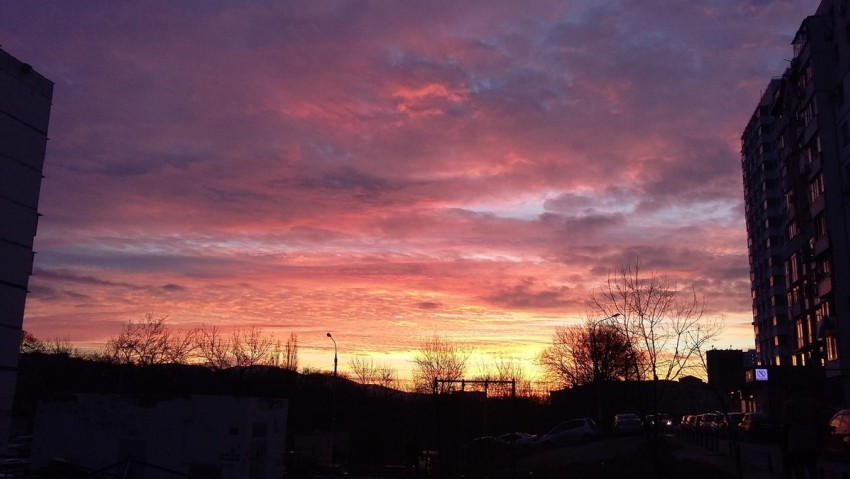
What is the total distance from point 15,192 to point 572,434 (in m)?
34.5

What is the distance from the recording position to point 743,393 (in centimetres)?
8356

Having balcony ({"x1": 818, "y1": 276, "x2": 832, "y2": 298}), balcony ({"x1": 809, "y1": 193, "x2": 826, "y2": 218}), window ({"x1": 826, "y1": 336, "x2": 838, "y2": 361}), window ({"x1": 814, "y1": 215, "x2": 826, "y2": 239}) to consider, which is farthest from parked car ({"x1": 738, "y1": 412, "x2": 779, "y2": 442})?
balcony ({"x1": 809, "y1": 193, "x2": 826, "y2": 218})

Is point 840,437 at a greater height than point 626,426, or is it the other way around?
point 840,437

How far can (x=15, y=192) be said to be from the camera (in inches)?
1449

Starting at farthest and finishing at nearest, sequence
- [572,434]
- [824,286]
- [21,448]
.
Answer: [824,286] < [21,448] < [572,434]

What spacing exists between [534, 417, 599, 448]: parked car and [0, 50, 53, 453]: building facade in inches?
1180

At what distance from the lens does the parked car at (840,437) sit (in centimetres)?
2153

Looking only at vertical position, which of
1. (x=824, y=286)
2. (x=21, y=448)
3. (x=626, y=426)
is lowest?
(x=21, y=448)

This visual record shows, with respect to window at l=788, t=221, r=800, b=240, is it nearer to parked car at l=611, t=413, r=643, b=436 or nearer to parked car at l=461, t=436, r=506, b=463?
parked car at l=611, t=413, r=643, b=436

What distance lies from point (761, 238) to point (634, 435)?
65131 millimetres

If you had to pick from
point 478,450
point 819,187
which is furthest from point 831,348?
point 478,450

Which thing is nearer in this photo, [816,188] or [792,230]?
[816,188]

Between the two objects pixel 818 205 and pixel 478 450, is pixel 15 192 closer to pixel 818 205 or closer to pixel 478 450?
pixel 478 450

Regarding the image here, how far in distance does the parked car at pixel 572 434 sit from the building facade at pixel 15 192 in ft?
98.4
